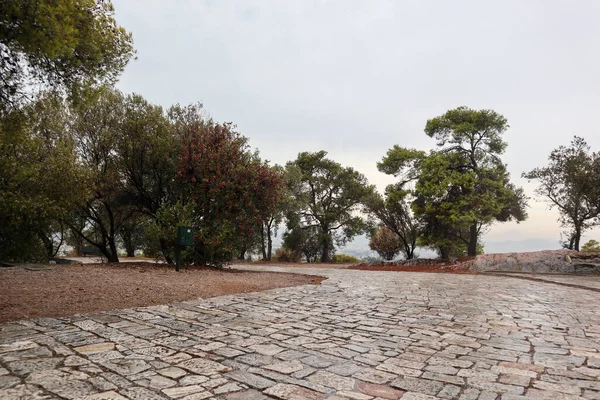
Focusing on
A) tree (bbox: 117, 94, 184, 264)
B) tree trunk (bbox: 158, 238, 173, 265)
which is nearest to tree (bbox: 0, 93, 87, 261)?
tree (bbox: 117, 94, 184, 264)

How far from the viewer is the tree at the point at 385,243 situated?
93.0ft

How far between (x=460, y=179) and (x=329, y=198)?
11.8m

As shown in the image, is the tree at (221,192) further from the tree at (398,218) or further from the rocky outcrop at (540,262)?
the tree at (398,218)

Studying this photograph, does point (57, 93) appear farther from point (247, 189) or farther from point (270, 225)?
point (270, 225)

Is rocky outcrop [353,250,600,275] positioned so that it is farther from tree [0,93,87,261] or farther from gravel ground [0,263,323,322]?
tree [0,93,87,261]

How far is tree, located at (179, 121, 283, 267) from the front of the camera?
12148 mm

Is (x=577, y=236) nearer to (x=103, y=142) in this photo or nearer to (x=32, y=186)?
(x=103, y=142)

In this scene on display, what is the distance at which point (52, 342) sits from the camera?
371 cm

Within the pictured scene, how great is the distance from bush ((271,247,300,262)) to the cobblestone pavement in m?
21.9

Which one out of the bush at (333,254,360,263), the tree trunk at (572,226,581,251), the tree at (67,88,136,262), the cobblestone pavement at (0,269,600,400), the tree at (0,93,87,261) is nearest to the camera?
the cobblestone pavement at (0,269,600,400)

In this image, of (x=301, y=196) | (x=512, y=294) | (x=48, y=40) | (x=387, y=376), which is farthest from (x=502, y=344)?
(x=301, y=196)

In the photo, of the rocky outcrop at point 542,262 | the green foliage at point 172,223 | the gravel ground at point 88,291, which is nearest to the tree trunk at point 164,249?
the green foliage at point 172,223

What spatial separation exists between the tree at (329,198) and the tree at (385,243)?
81.5 inches

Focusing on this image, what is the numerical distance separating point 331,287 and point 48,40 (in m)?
7.58
